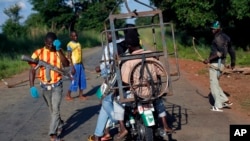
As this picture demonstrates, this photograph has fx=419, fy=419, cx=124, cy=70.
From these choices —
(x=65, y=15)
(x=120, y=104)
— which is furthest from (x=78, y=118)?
(x=65, y=15)

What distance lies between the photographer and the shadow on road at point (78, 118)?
7.88 meters

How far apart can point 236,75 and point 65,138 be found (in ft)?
27.8

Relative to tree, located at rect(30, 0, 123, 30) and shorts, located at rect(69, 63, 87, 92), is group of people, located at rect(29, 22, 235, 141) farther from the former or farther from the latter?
tree, located at rect(30, 0, 123, 30)

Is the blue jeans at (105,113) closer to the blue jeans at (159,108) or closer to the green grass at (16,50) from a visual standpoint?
the blue jeans at (159,108)

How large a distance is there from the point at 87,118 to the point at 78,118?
0.19m

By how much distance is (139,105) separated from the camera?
577 centimetres

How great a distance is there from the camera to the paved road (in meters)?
7.21

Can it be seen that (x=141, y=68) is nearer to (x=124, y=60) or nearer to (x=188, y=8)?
(x=124, y=60)

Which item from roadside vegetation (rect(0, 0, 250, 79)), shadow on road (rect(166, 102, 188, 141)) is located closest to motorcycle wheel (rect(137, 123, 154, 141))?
shadow on road (rect(166, 102, 188, 141))

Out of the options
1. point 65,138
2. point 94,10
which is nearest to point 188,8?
point 65,138

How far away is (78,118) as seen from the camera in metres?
8.69

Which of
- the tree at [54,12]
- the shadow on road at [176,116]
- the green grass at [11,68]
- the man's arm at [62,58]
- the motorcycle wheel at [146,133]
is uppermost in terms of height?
the tree at [54,12]

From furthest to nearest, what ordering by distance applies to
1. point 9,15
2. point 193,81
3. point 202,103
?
point 9,15 → point 193,81 → point 202,103

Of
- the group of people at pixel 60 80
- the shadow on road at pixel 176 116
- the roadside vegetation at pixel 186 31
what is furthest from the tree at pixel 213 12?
the group of people at pixel 60 80
